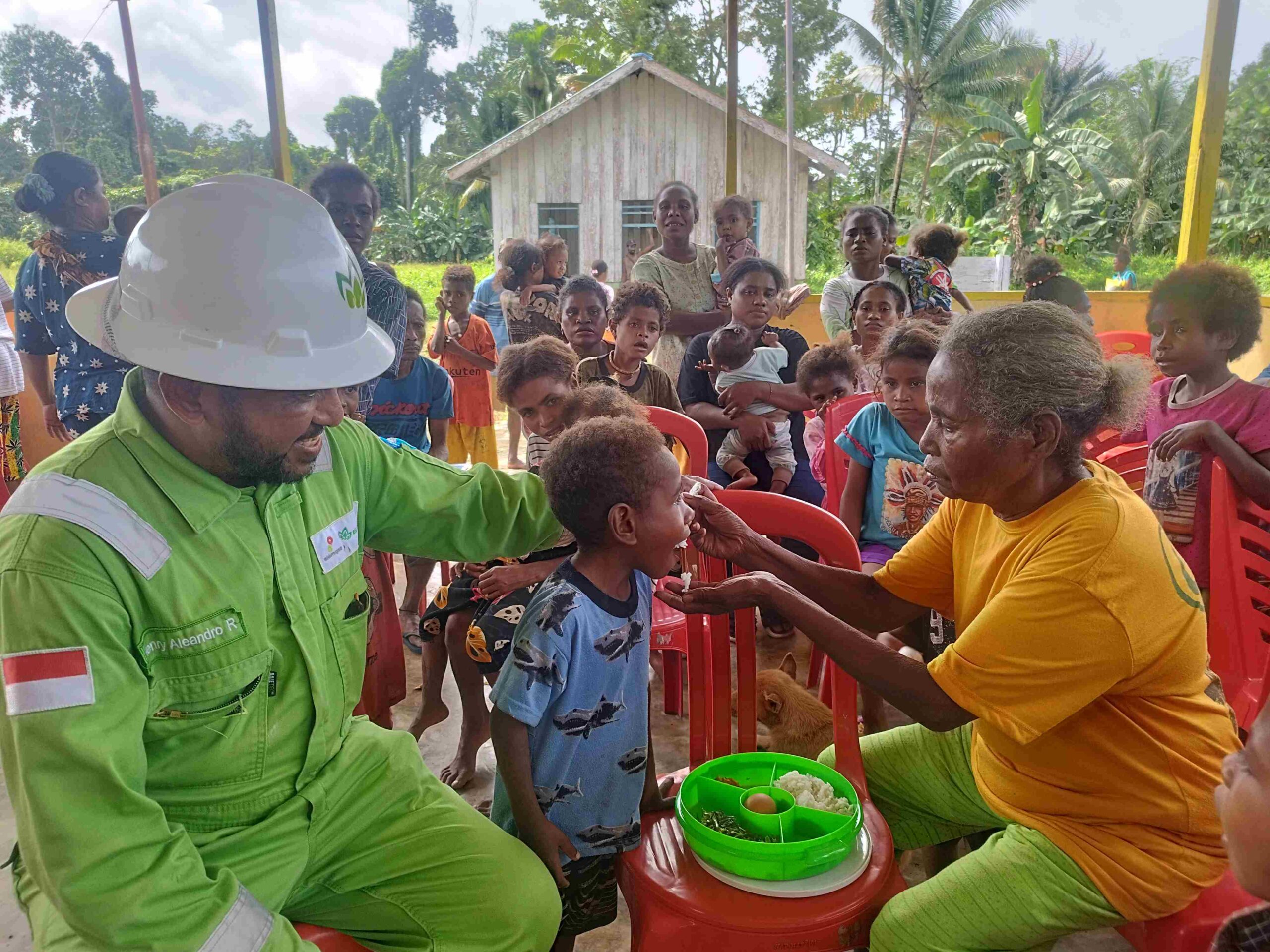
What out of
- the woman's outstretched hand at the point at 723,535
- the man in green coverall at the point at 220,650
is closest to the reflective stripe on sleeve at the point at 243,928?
the man in green coverall at the point at 220,650

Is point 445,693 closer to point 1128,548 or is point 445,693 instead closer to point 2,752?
point 2,752

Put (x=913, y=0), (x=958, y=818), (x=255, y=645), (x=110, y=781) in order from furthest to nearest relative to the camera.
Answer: (x=913, y=0), (x=958, y=818), (x=255, y=645), (x=110, y=781)

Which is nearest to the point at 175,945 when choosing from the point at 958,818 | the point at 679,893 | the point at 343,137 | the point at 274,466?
the point at 274,466

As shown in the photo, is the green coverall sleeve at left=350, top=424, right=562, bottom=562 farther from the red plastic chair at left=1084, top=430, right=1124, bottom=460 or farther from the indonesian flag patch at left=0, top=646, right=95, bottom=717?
the red plastic chair at left=1084, top=430, right=1124, bottom=460

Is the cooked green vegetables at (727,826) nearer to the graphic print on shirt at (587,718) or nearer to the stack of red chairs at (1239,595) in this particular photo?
the graphic print on shirt at (587,718)

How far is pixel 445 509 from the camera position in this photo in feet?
6.68

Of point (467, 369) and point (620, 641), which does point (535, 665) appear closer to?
point (620, 641)

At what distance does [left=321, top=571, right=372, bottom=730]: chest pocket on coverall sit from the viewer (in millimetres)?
1725

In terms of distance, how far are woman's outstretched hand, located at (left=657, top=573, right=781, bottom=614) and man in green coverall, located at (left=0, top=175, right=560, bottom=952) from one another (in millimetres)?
646

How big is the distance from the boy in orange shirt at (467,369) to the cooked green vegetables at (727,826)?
483cm

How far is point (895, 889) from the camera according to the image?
1.78 m

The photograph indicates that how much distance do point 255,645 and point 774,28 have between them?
3125 cm

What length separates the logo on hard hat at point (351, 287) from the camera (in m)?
1.52

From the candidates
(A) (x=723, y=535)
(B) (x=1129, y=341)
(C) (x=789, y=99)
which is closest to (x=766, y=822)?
(A) (x=723, y=535)
